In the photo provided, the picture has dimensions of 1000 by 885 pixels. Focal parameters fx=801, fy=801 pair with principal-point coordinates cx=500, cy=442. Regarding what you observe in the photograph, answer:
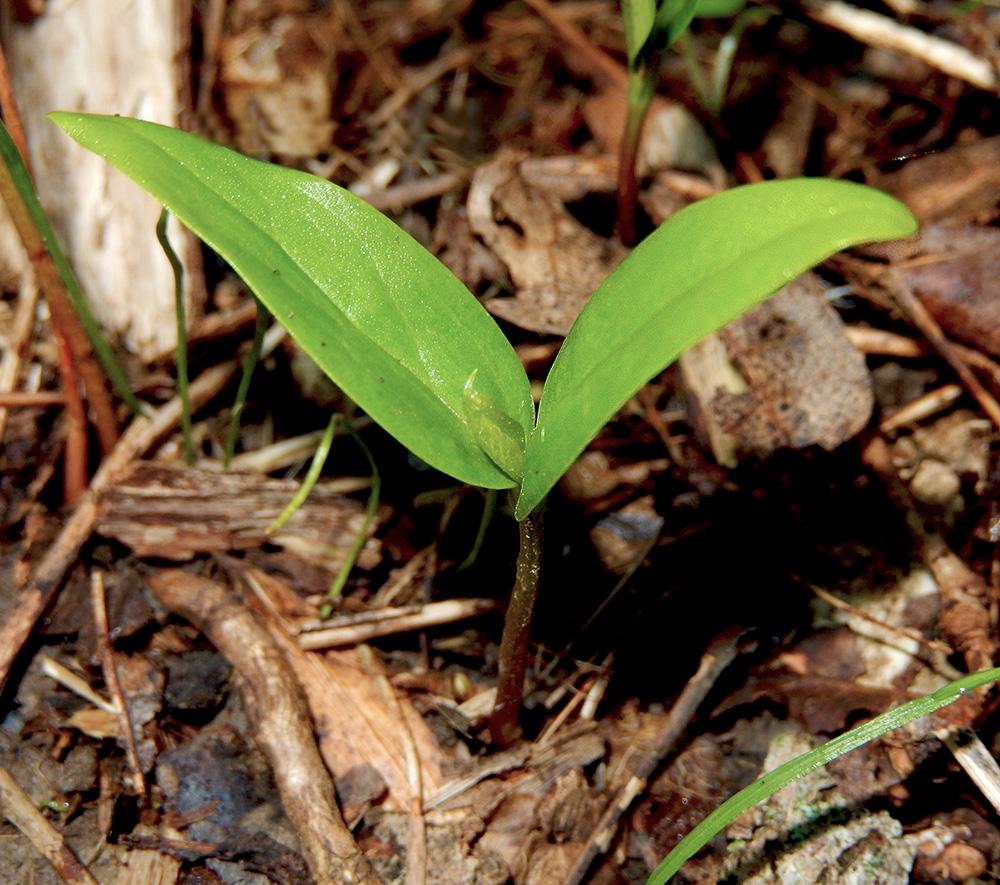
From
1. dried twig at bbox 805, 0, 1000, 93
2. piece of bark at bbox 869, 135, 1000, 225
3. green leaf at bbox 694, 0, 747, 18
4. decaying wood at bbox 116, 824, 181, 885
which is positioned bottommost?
decaying wood at bbox 116, 824, 181, 885

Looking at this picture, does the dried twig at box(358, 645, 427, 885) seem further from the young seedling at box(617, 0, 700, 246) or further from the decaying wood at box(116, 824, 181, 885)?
the young seedling at box(617, 0, 700, 246)

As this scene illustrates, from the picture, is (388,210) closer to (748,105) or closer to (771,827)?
(748,105)

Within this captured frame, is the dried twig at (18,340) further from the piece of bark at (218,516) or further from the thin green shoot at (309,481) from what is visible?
the thin green shoot at (309,481)

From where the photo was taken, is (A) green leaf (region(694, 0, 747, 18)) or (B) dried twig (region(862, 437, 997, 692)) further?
(A) green leaf (region(694, 0, 747, 18))

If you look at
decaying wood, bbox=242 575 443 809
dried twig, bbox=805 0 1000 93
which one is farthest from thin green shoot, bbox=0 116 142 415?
dried twig, bbox=805 0 1000 93

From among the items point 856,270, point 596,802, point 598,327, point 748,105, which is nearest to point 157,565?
→ point 596,802

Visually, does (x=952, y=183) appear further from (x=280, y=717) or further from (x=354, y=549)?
(x=280, y=717)

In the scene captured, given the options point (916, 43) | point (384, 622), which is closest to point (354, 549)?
point (384, 622)
